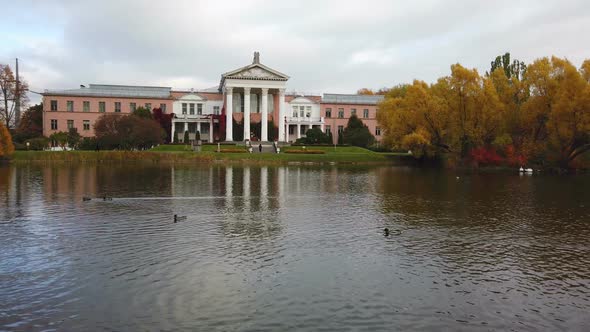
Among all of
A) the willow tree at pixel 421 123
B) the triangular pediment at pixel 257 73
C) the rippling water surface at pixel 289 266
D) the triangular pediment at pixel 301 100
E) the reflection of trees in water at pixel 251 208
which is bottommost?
the rippling water surface at pixel 289 266

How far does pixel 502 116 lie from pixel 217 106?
55.5 m

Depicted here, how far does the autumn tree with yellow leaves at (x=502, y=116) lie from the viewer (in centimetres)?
5181

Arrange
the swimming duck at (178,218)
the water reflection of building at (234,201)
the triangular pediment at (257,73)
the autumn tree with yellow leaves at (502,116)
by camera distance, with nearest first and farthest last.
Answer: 1. the water reflection of building at (234,201)
2. the swimming duck at (178,218)
3. the autumn tree with yellow leaves at (502,116)
4. the triangular pediment at (257,73)

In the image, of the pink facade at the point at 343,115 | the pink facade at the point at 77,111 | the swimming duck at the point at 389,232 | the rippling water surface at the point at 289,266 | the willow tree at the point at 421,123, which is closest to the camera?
the rippling water surface at the point at 289,266

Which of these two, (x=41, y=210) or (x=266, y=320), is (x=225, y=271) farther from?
(x=41, y=210)

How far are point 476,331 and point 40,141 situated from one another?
2771 inches

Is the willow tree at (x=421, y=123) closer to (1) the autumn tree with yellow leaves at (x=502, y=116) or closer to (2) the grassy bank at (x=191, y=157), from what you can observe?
(1) the autumn tree with yellow leaves at (x=502, y=116)

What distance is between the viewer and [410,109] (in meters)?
61.6

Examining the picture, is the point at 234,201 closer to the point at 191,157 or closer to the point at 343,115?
the point at 191,157

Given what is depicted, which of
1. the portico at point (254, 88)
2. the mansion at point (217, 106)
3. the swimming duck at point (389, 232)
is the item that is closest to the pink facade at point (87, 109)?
the mansion at point (217, 106)

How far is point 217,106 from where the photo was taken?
95.1 metres

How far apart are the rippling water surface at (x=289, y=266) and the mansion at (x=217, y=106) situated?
6381cm

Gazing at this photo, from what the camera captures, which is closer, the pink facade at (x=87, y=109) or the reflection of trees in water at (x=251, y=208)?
the reflection of trees in water at (x=251, y=208)

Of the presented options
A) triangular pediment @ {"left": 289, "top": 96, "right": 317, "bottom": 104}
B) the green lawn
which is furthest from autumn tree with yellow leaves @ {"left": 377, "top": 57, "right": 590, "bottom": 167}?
triangular pediment @ {"left": 289, "top": 96, "right": 317, "bottom": 104}
